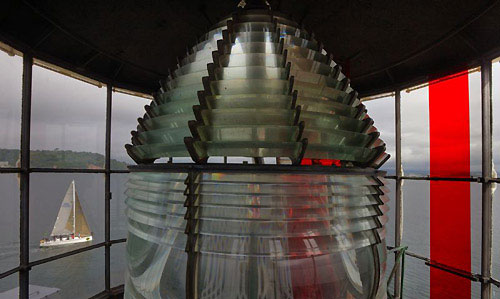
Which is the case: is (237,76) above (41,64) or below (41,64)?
below

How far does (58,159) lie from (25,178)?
114 centimetres

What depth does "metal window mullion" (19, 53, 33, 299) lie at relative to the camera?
280cm

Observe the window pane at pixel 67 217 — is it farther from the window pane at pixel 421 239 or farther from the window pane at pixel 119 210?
the window pane at pixel 421 239

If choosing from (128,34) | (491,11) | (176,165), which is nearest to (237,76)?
(176,165)

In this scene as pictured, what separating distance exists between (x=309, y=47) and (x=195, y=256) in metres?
0.72

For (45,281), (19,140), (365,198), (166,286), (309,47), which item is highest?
(309,47)

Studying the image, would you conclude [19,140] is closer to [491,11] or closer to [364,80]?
[364,80]

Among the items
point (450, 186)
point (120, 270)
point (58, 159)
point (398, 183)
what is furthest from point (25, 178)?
point (450, 186)

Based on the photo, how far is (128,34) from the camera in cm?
234

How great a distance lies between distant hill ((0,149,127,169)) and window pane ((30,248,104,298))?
1452cm

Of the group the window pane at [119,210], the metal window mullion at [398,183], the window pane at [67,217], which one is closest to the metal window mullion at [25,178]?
the window pane at [67,217]

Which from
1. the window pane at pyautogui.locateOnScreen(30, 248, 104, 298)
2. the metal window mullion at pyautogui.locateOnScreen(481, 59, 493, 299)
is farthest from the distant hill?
the window pane at pyautogui.locateOnScreen(30, 248, 104, 298)

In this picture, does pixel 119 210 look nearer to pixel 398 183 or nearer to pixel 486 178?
pixel 398 183

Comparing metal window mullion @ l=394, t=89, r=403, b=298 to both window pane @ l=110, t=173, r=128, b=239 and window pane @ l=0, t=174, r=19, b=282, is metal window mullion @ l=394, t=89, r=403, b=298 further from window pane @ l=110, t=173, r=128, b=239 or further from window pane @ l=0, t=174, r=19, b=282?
window pane @ l=0, t=174, r=19, b=282
